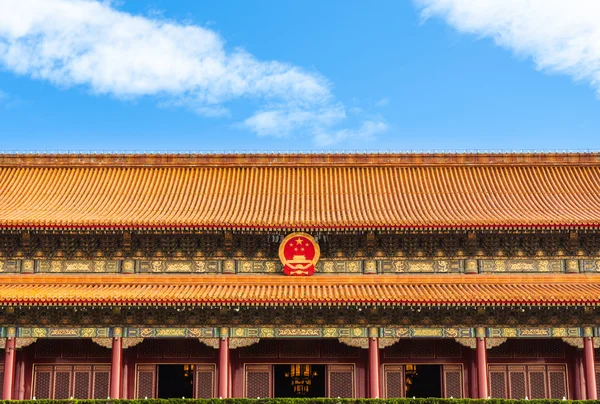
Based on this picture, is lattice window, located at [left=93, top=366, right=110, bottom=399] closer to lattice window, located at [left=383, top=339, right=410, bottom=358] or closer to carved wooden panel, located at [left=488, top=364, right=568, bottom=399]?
lattice window, located at [left=383, top=339, right=410, bottom=358]

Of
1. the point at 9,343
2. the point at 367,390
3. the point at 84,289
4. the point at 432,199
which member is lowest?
the point at 367,390

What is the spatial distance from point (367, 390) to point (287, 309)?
11.0 ft

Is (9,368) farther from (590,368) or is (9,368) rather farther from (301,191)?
(590,368)

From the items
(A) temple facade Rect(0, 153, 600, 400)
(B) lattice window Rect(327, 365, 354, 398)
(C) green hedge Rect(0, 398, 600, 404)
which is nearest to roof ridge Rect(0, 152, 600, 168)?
(A) temple facade Rect(0, 153, 600, 400)

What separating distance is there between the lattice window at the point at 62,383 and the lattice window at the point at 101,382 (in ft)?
2.37

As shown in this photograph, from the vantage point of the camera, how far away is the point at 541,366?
67.4 ft

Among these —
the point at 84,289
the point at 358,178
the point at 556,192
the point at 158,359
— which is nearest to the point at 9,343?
the point at 84,289

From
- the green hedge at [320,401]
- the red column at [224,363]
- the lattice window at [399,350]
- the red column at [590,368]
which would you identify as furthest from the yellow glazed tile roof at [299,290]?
the green hedge at [320,401]

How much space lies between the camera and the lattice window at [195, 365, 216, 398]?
20.5m

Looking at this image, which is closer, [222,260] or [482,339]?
[482,339]

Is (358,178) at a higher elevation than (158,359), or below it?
higher

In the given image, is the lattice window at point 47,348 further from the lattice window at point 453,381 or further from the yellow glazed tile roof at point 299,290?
the lattice window at point 453,381

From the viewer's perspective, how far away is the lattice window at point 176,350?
2062cm

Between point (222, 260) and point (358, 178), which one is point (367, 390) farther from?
point (358, 178)
